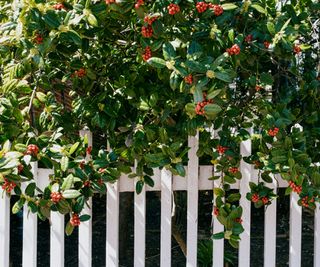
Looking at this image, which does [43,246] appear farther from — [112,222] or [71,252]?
[112,222]

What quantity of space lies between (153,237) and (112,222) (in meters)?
2.29

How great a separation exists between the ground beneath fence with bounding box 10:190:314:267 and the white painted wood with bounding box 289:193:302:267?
109 cm

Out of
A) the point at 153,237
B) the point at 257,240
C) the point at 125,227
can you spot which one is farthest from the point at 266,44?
the point at 153,237

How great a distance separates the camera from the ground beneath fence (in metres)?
4.16

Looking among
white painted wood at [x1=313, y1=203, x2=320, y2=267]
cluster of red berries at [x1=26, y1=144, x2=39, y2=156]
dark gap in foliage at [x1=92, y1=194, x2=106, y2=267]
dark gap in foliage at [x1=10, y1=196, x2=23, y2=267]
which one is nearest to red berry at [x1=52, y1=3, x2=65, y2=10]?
cluster of red berries at [x1=26, y1=144, x2=39, y2=156]

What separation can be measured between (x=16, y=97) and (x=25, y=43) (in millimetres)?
338

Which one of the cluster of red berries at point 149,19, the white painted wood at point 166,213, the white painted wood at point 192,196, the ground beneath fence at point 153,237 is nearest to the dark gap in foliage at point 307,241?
the ground beneath fence at point 153,237

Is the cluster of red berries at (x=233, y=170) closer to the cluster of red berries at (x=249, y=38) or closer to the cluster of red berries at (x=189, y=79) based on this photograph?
the cluster of red berries at (x=249, y=38)

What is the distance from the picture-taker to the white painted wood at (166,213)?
280 cm

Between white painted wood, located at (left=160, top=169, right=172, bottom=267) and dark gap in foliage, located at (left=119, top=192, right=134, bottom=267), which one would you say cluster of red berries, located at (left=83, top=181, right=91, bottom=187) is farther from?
dark gap in foliage, located at (left=119, top=192, right=134, bottom=267)

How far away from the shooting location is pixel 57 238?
274cm

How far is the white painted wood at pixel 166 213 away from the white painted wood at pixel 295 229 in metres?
0.69

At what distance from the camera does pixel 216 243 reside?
294cm

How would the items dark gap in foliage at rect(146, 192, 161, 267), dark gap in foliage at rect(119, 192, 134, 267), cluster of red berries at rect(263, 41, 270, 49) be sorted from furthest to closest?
dark gap in foliage at rect(146, 192, 161, 267) < dark gap in foliage at rect(119, 192, 134, 267) < cluster of red berries at rect(263, 41, 270, 49)
